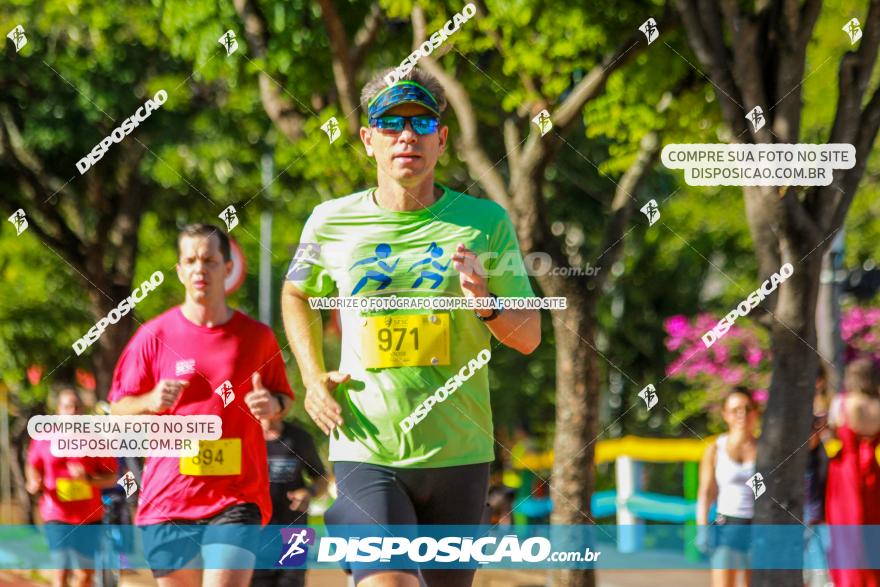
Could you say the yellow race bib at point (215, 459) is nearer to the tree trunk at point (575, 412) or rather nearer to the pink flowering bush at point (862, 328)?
the tree trunk at point (575, 412)

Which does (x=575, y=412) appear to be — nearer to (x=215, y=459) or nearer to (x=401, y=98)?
(x=215, y=459)

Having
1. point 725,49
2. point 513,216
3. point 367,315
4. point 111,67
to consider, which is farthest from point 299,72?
point 367,315

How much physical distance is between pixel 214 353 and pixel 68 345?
15.2 metres

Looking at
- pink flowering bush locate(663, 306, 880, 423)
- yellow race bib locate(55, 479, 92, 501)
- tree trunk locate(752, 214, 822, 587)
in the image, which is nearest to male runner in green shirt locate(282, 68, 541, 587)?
tree trunk locate(752, 214, 822, 587)

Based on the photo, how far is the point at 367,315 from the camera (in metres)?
5.52

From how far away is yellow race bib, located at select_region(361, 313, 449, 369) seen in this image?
5438mm

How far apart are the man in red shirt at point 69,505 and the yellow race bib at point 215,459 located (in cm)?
392

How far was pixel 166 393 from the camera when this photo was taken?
6.59 m

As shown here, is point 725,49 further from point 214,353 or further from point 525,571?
point 525,571

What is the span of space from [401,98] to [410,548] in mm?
1493

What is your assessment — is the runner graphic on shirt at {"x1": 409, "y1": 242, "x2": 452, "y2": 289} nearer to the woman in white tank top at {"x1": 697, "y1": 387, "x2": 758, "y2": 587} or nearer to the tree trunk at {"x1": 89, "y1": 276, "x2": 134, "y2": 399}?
the woman in white tank top at {"x1": 697, "y1": 387, "x2": 758, "y2": 587}
